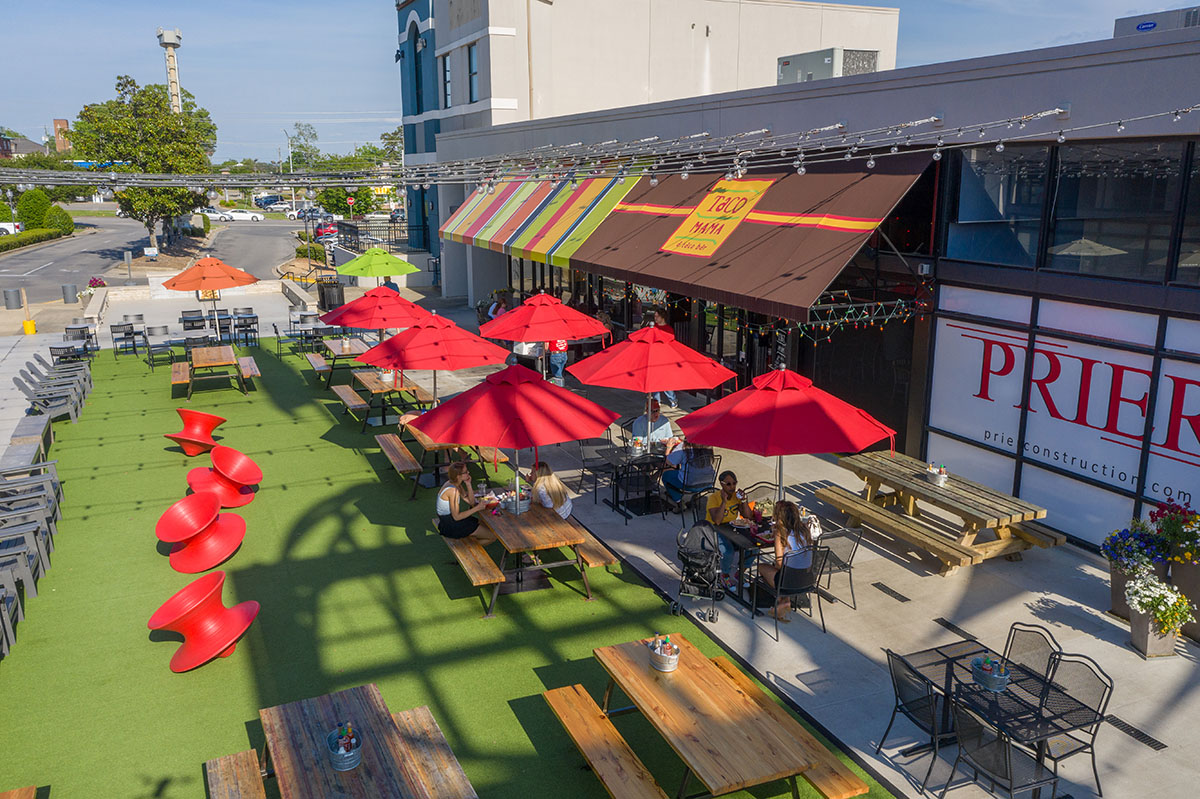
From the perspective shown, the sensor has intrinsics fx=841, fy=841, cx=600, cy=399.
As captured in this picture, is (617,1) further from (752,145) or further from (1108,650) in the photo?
(1108,650)

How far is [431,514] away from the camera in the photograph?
11953 mm

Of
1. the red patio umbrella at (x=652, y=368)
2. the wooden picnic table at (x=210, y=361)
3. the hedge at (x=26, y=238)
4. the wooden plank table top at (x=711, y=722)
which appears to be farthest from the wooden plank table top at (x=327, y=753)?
the hedge at (x=26, y=238)

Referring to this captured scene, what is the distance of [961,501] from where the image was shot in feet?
32.0

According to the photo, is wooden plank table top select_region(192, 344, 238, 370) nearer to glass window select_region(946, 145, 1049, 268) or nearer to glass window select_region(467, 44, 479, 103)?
glass window select_region(946, 145, 1049, 268)

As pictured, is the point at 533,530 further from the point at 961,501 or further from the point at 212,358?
the point at 212,358

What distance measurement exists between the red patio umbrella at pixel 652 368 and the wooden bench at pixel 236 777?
247 inches

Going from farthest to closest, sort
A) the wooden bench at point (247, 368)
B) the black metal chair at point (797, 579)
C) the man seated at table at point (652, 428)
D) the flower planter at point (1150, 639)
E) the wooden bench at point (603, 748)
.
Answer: the wooden bench at point (247, 368) < the man seated at table at point (652, 428) < the black metal chair at point (797, 579) < the flower planter at point (1150, 639) < the wooden bench at point (603, 748)

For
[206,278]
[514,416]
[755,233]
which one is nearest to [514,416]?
[514,416]

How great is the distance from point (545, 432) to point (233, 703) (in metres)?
3.81

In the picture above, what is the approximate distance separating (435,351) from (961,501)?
7.38m

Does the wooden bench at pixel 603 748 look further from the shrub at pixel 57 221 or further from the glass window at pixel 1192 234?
the shrub at pixel 57 221

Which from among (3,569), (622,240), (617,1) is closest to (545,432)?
(3,569)

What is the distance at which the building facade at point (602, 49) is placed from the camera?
27.5 metres

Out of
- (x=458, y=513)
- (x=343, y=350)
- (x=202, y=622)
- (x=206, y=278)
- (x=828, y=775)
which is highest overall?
(x=206, y=278)
